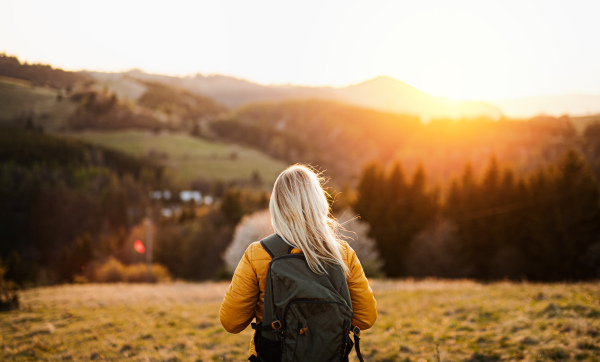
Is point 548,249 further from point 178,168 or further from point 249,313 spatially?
point 178,168

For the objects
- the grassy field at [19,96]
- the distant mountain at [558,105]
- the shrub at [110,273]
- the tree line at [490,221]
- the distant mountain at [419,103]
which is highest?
the distant mountain at [419,103]

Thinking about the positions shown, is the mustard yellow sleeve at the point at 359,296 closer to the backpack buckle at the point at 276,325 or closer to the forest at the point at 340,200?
the backpack buckle at the point at 276,325

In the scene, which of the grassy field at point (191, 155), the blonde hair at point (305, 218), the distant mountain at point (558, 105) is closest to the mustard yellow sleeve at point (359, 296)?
the blonde hair at point (305, 218)

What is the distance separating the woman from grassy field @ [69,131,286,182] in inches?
3814

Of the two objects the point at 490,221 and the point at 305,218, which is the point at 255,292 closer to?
the point at 305,218

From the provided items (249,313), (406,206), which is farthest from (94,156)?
(249,313)

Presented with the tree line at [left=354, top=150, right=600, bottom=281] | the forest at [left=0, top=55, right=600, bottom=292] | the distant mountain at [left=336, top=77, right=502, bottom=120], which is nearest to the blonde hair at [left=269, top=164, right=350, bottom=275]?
the forest at [left=0, top=55, right=600, bottom=292]

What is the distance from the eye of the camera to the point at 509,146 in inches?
2557

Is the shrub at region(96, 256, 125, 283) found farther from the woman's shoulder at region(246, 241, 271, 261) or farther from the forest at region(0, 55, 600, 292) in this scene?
the woman's shoulder at region(246, 241, 271, 261)

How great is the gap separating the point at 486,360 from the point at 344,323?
3.97 metres

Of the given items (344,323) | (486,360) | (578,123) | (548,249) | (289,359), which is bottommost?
(548,249)

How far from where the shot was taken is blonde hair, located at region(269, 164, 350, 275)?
2654 millimetres

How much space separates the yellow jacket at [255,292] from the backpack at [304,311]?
0.57ft

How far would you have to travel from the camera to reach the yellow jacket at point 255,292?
2.72 meters
